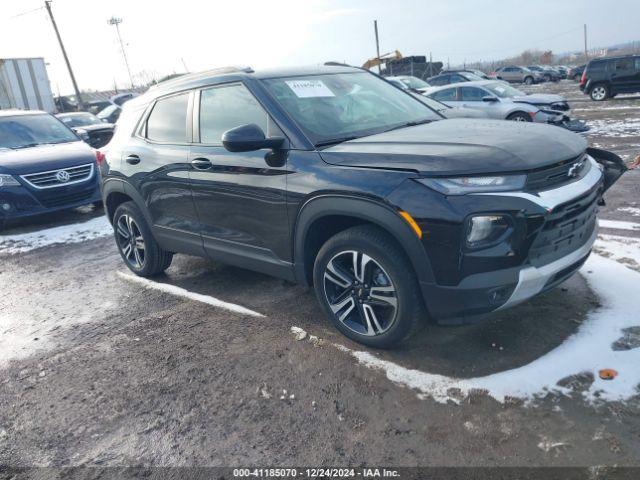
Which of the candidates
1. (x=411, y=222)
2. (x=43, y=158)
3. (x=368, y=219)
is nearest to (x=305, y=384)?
(x=368, y=219)

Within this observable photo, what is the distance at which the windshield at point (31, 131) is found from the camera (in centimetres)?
886

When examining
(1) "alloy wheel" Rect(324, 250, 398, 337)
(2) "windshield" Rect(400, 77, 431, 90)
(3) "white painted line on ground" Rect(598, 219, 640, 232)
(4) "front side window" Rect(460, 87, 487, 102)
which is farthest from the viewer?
(2) "windshield" Rect(400, 77, 431, 90)

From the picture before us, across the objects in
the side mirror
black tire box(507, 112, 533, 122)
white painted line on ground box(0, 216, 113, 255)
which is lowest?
white painted line on ground box(0, 216, 113, 255)

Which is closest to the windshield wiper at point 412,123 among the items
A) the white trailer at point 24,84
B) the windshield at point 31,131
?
the windshield at point 31,131

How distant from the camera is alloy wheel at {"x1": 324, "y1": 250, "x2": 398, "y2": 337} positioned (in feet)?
10.7

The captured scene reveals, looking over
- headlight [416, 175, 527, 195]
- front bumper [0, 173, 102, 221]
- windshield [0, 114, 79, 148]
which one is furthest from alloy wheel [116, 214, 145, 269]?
windshield [0, 114, 79, 148]

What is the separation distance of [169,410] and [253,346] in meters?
0.80

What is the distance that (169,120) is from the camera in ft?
15.2

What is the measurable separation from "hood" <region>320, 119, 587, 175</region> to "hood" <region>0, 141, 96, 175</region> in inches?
251

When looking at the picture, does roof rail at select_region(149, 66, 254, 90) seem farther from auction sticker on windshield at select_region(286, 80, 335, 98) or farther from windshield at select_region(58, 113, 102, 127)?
windshield at select_region(58, 113, 102, 127)

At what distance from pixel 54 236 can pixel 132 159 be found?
3.52 meters

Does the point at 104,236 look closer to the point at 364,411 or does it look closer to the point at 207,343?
the point at 207,343

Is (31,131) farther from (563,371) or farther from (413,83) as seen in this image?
(413,83)

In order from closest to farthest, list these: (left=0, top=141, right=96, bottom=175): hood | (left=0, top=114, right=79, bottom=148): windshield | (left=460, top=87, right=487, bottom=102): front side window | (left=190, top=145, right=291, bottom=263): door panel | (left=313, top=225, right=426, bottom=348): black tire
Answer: (left=313, top=225, right=426, bottom=348): black tire → (left=190, top=145, right=291, bottom=263): door panel → (left=0, top=141, right=96, bottom=175): hood → (left=0, top=114, right=79, bottom=148): windshield → (left=460, top=87, right=487, bottom=102): front side window
